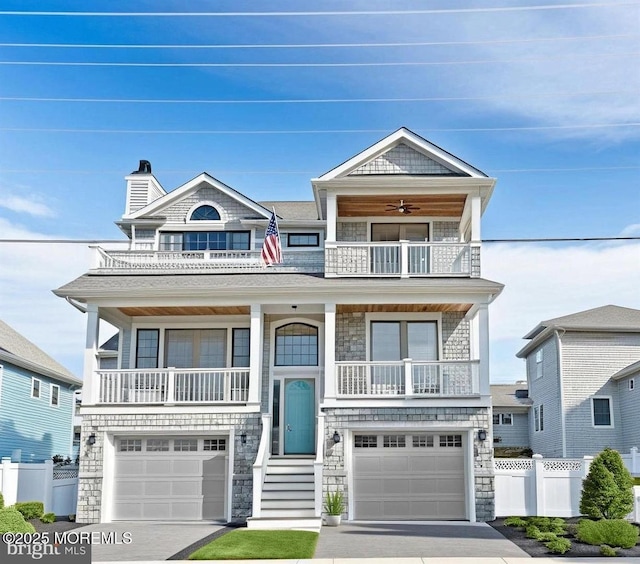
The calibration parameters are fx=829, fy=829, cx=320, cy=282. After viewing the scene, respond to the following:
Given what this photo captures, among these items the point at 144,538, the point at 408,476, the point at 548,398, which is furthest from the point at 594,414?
the point at 144,538

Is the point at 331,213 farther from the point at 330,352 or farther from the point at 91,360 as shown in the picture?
the point at 91,360

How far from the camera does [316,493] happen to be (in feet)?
58.6

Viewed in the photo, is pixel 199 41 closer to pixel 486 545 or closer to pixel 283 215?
pixel 283 215

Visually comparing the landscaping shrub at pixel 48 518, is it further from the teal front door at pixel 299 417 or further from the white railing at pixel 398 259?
the white railing at pixel 398 259

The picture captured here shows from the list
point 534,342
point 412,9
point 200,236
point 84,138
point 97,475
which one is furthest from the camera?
point 534,342

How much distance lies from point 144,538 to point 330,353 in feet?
19.6

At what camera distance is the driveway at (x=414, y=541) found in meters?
13.5

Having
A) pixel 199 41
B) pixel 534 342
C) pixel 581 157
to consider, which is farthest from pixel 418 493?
pixel 534 342

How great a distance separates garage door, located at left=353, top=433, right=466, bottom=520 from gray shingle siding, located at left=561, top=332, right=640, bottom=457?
11.0 meters

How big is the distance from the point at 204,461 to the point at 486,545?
25.3ft

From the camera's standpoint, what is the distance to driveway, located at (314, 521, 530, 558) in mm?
13508

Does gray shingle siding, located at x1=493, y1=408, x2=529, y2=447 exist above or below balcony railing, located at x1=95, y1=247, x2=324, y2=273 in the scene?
below

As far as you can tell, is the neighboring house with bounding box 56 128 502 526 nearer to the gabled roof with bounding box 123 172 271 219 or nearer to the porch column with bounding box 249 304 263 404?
the porch column with bounding box 249 304 263 404

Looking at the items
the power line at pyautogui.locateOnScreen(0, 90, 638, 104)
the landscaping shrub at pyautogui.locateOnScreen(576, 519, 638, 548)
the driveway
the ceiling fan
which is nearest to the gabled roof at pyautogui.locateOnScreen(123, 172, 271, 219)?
the ceiling fan
